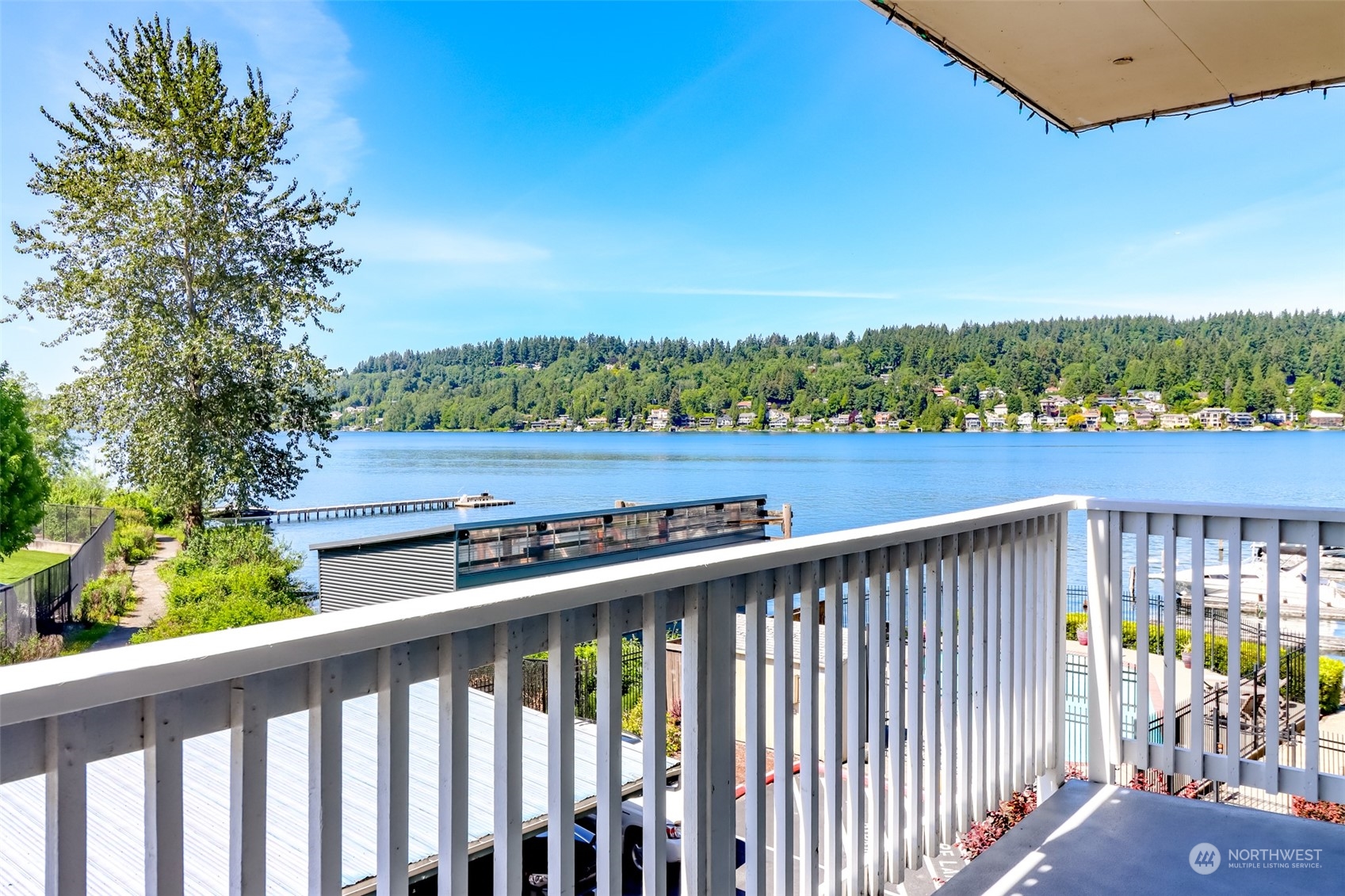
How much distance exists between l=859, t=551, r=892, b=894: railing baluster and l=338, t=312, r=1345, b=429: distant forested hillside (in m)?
33.0

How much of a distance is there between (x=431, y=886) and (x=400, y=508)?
89.0ft

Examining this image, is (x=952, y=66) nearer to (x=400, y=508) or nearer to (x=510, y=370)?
(x=400, y=508)

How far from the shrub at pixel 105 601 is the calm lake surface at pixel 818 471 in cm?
530

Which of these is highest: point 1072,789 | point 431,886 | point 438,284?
point 438,284

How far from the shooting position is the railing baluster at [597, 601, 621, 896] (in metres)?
1.12

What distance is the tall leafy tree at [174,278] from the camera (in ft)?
47.4

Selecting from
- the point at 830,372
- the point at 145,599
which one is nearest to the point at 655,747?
the point at 145,599

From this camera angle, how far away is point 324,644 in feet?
2.59

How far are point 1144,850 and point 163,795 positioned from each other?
7.20 ft

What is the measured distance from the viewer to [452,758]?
0.94 meters

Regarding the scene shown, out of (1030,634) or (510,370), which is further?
(510,370)

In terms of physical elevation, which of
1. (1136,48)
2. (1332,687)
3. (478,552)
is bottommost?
(1332,687)

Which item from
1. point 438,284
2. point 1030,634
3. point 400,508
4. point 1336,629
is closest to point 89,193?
point 400,508

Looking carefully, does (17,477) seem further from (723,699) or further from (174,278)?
(723,699)
